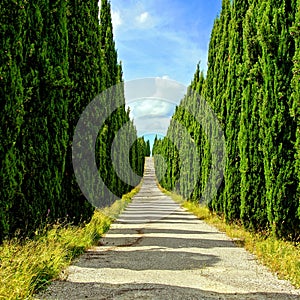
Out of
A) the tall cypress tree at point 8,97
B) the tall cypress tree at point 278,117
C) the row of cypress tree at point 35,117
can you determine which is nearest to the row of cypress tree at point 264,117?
the tall cypress tree at point 278,117

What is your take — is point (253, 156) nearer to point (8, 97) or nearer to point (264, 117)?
point (264, 117)

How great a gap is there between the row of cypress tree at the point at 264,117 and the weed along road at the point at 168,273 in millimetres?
1075

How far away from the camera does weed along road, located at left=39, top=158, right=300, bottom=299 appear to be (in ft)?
16.1

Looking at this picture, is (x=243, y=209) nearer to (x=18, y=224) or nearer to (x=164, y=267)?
(x=164, y=267)

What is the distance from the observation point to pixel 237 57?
11.8m

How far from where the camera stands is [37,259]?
18.7ft

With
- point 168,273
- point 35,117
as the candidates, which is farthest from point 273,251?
point 35,117

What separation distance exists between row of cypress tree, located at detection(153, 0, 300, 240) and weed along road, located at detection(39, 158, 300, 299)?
1075mm

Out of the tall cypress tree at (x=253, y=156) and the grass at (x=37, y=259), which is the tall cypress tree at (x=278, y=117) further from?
the grass at (x=37, y=259)

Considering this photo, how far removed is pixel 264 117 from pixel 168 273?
13.3 feet

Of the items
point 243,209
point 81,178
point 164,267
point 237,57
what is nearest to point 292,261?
point 164,267

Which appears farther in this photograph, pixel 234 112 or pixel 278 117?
pixel 234 112

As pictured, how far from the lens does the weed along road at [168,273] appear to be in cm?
489

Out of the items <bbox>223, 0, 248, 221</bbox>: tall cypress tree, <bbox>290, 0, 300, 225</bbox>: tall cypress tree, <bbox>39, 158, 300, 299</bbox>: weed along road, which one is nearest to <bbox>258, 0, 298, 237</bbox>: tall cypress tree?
<bbox>290, 0, 300, 225</bbox>: tall cypress tree
